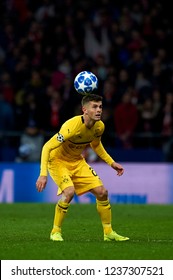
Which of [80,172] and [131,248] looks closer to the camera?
[131,248]

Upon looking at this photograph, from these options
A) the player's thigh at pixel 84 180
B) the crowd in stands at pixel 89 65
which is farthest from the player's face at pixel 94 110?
the crowd in stands at pixel 89 65

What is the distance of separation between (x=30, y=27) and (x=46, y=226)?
33.5ft

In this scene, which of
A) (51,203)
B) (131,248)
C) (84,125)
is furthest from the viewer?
(51,203)

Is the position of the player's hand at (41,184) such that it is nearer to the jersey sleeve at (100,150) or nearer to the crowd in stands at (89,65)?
the jersey sleeve at (100,150)

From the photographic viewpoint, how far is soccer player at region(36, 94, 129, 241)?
13.1 metres

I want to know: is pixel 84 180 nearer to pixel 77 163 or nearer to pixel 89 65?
pixel 77 163

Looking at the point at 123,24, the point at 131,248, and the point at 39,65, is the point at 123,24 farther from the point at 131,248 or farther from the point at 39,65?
the point at 131,248

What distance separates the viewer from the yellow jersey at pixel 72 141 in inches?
512

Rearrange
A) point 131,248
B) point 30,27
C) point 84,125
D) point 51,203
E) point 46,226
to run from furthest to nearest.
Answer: point 30,27, point 51,203, point 46,226, point 84,125, point 131,248

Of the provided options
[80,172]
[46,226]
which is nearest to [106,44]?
[46,226]

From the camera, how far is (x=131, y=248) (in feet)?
39.7

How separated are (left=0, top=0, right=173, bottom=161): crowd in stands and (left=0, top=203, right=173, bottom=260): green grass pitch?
2490 mm

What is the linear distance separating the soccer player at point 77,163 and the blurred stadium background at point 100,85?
8317 mm

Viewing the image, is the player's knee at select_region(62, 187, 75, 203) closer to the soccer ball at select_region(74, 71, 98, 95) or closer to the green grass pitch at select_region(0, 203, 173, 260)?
the green grass pitch at select_region(0, 203, 173, 260)
